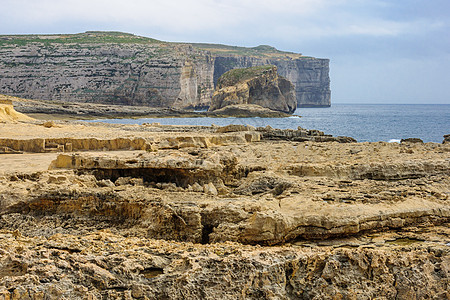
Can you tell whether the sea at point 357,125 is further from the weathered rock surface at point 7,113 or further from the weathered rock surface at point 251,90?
the weathered rock surface at point 7,113

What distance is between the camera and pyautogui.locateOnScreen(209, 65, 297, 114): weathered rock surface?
81.4 meters

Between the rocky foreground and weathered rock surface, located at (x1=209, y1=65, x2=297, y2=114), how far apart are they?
69606mm

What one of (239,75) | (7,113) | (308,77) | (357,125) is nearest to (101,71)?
(239,75)

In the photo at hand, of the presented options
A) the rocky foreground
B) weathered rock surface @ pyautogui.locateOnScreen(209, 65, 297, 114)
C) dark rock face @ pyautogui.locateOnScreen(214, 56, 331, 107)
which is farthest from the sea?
dark rock face @ pyautogui.locateOnScreen(214, 56, 331, 107)

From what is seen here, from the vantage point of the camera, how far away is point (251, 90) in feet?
277

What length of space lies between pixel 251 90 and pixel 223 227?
78622mm

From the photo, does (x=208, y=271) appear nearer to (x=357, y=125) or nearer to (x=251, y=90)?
(x=357, y=125)

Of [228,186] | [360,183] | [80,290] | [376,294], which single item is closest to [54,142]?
[228,186]

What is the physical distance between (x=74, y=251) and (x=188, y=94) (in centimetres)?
9510

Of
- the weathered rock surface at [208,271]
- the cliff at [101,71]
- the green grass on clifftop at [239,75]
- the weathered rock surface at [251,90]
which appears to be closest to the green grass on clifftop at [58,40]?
the cliff at [101,71]

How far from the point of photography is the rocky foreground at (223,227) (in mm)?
5332

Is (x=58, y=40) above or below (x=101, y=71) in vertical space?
above

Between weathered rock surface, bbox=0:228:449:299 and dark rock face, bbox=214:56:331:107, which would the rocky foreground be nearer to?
weathered rock surface, bbox=0:228:449:299

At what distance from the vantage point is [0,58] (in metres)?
88.2
